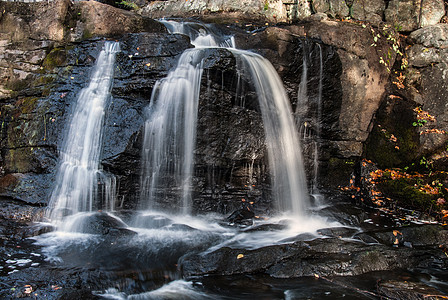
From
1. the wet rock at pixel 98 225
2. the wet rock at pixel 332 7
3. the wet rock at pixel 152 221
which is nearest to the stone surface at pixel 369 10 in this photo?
the wet rock at pixel 332 7

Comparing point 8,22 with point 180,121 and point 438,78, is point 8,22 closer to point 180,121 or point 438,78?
point 180,121

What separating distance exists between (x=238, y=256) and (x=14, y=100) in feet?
21.7

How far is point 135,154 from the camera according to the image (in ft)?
21.9

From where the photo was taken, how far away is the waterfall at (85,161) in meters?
6.27

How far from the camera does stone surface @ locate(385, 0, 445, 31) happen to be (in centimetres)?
1001

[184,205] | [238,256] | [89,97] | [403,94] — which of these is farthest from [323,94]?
[89,97]

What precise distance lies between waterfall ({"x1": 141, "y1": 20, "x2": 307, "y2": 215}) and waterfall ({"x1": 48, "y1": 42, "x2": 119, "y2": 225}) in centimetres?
95

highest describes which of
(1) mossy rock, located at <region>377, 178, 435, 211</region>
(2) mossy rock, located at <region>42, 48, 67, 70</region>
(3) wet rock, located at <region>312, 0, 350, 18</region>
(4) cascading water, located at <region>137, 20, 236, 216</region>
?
(3) wet rock, located at <region>312, 0, 350, 18</region>

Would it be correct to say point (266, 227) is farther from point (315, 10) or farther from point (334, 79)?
point (315, 10)

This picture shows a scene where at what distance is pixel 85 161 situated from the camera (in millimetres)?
6602

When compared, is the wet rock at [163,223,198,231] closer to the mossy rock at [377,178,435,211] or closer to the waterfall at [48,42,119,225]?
the waterfall at [48,42,119,225]

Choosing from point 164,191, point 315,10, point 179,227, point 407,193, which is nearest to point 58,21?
point 164,191

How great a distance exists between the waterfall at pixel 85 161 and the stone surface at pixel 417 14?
9.41 meters

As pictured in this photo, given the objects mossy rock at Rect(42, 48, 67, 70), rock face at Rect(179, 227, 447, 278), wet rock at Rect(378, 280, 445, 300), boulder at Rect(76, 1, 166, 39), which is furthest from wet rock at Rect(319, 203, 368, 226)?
mossy rock at Rect(42, 48, 67, 70)
